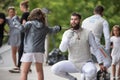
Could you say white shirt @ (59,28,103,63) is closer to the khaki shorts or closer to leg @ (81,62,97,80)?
leg @ (81,62,97,80)

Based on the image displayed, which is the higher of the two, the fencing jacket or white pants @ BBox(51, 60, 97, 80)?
the fencing jacket

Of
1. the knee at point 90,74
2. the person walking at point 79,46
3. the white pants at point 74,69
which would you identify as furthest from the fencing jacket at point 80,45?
the knee at point 90,74

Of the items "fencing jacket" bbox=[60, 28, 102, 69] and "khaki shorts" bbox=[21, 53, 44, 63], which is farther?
"khaki shorts" bbox=[21, 53, 44, 63]

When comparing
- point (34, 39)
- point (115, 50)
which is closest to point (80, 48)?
point (34, 39)

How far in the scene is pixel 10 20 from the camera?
11.4m

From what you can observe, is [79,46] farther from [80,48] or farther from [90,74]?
[90,74]

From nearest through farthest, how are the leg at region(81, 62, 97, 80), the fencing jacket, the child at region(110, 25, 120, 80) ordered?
the leg at region(81, 62, 97, 80) < the fencing jacket < the child at region(110, 25, 120, 80)

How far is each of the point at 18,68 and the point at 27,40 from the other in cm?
276

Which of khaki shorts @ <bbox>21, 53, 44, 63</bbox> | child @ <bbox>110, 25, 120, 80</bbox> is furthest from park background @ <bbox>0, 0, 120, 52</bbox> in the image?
khaki shorts @ <bbox>21, 53, 44, 63</bbox>

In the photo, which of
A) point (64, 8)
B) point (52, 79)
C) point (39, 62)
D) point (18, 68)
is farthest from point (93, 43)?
point (64, 8)

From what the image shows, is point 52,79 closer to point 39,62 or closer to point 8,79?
point 8,79

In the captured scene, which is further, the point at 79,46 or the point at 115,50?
the point at 115,50

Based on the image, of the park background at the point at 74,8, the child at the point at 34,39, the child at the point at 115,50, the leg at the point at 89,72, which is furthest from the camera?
the park background at the point at 74,8

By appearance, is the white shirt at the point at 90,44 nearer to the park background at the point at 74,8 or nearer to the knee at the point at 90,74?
the knee at the point at 90,74
